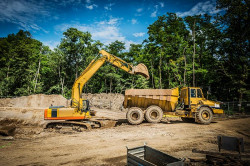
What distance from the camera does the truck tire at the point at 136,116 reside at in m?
11.1

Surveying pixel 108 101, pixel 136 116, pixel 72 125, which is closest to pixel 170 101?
pixel 136 116

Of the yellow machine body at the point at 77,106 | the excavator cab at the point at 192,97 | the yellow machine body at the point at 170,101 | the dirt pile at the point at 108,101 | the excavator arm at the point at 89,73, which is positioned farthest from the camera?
the dirt pile at the point at 108,101

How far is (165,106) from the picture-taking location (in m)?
11.4

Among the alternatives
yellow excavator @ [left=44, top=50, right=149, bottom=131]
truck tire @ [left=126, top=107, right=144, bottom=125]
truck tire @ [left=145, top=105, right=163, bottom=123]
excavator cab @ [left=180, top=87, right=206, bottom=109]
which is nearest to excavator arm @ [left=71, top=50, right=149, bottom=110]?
yellow excavator @ [left=44, top=50, right=149, bottom=131]

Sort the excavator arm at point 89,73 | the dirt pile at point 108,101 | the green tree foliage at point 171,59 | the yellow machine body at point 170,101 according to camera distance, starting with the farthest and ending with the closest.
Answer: the dirt pile at point 108,101
the green tree foliage at point 171,59
the yellow machine body at point 170,101
the excavator arm at point 89,73

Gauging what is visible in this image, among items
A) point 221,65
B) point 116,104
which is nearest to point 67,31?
point 116,104

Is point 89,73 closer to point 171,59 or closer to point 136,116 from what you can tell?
point 136,116

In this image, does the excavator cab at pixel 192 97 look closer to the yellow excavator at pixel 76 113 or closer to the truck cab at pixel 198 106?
the truck cab at pixel 198 106

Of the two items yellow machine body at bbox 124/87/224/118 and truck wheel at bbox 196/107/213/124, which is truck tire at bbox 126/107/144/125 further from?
truck wheel at bbox 196/107/213/124

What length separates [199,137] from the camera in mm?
7754

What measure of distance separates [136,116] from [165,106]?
2504mm

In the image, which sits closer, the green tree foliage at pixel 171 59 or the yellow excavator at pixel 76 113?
the yellow excavator at pixel 76 113

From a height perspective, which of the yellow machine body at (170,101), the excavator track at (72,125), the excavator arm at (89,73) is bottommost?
the excavator track at (72,125)

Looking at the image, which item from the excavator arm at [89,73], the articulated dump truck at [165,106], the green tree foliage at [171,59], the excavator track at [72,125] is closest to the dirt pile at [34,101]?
the green tree foliage at [171,59]
